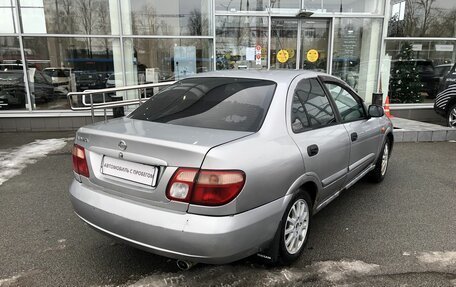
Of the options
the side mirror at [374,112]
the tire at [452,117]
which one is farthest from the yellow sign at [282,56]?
the side mirror at [374,112]

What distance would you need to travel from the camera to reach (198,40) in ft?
31.4

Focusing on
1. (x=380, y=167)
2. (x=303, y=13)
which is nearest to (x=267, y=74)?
(x=380, y=167)

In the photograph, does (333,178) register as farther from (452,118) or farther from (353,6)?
(353,6)

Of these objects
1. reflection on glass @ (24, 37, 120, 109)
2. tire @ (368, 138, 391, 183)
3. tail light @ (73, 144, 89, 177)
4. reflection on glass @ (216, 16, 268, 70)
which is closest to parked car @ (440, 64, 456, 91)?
reflection on glass @ (216, 16, 268, 70)

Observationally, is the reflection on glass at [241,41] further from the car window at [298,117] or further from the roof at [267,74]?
the car window at [298,117]

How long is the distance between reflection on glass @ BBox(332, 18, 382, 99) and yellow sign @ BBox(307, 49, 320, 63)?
511 mm

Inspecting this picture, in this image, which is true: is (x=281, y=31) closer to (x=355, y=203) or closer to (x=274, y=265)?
(x=355, y=203)

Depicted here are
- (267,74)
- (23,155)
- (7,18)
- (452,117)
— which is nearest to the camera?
(267,74)

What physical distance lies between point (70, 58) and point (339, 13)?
7.16 meters

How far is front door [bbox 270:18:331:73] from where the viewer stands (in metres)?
9.94

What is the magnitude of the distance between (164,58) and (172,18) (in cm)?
105

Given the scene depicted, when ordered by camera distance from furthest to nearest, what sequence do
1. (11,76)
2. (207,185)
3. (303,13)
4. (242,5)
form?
(242,5) < (303,13) < (11,76) < (207,185)

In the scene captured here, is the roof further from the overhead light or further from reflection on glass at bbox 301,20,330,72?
reflection on glass at bbox 301,20,330,72

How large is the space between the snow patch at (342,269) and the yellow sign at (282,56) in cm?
777
